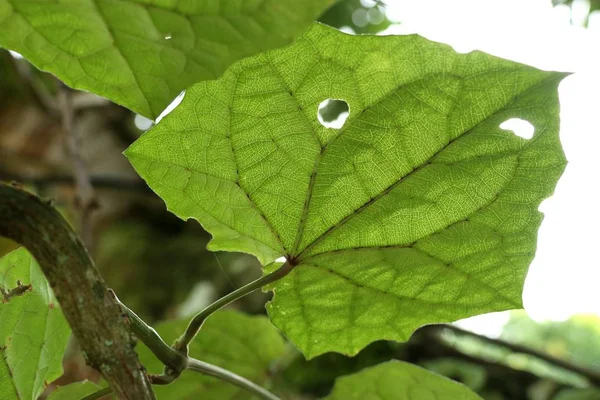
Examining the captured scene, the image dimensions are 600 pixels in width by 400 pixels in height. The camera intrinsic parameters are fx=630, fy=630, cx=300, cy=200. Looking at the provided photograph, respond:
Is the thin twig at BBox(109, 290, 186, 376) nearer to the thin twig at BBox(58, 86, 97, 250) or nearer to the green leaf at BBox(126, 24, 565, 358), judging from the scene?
the green leaf at BBox(126, 24, 565, 358)

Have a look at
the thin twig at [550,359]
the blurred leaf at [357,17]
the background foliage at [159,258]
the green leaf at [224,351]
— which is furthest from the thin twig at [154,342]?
the blurred leaf at [357,17]

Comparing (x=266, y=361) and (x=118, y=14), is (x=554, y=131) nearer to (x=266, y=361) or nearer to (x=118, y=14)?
(x=118, y=14)

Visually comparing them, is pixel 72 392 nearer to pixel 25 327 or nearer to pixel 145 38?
pixel 25 327

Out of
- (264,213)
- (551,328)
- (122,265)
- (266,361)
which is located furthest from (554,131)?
(551,328)

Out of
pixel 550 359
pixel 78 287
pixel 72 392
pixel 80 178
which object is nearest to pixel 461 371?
pixel 550 359

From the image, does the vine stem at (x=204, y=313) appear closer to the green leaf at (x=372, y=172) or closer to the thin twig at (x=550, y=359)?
the green leaf at (x=372, y=172)

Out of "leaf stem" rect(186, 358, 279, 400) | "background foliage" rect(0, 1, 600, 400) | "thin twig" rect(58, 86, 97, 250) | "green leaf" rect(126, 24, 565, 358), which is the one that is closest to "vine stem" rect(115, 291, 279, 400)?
"leaf stem" rect(186, 358, 279, 400)
